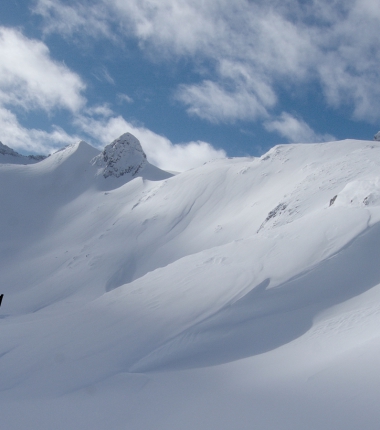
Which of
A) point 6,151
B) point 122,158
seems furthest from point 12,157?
point 122,158

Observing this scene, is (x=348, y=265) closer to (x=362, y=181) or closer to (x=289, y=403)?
(x=289, y=403)

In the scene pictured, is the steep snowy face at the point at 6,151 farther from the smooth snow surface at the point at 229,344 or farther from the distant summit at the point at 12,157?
the smooth snow surface at the point at 229,344

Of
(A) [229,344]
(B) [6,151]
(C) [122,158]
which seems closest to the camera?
(A) [229,344]

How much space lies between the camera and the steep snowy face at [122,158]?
61528 millimetres

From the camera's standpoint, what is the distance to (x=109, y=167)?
201 feet

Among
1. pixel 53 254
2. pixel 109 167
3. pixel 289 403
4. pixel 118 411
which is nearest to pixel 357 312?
pixel 289 403

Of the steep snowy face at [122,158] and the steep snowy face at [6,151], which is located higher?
the steep snowy face at [6,151]

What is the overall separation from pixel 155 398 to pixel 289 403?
6.62 feet

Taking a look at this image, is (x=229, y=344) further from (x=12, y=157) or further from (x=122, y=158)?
(x=12, y=157)

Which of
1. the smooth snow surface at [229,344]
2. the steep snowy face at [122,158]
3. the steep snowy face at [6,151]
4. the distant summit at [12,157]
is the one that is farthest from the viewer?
the steep snowy face at [6,151]

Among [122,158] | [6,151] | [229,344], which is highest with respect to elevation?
[6,151]

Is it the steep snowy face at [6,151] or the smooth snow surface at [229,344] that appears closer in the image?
the smooth snow surface at [229,344]

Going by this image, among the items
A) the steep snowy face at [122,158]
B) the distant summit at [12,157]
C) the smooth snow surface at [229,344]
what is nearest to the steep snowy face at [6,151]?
the distant summit at [12,157]

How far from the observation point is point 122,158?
63469mm
